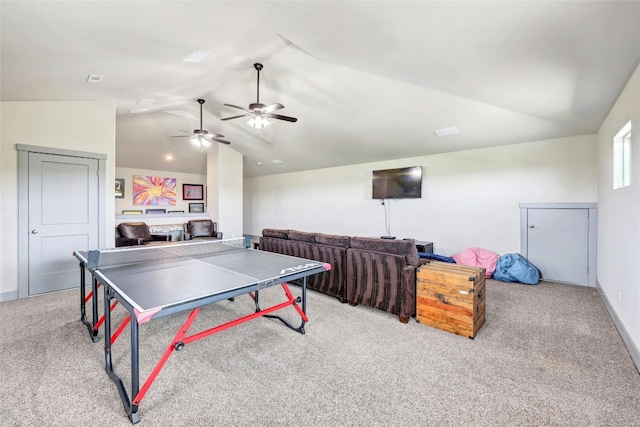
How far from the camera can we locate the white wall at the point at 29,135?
3752mm

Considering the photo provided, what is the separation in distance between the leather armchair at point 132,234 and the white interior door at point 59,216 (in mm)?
1559

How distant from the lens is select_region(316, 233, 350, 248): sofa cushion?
3.73m

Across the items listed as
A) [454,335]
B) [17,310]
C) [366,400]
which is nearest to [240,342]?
[366,400]

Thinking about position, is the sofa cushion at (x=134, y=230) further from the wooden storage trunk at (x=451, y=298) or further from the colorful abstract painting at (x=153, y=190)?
the wooden storage trunk at (x=451, y=298)

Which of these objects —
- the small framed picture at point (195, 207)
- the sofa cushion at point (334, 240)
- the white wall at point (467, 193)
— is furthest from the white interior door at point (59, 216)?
the small framed picture at point (195, 207)

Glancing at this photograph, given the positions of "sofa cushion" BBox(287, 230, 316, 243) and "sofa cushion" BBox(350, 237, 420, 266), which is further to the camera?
"sofa cushion" BBox(287, 230, 316, 243)

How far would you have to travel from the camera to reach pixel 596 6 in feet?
6.19

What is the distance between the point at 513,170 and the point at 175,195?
9.98 meters

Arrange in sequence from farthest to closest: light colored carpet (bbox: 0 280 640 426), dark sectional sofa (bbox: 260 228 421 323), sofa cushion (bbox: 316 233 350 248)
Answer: sofa cushion (bbox: 316 233 350 248) → dark sectional sofa (bbox: 260 228 421 323) → light colored carpet (bbox: 0 280 640 426)

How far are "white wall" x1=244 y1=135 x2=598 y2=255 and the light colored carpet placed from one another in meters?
2.29

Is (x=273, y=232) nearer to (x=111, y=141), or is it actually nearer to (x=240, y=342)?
(x=240, y=342)

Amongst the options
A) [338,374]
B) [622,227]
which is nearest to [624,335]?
[622,227]

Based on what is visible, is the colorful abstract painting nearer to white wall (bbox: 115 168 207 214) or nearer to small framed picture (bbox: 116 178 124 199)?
white wall (bbox: 115 168 207 214)

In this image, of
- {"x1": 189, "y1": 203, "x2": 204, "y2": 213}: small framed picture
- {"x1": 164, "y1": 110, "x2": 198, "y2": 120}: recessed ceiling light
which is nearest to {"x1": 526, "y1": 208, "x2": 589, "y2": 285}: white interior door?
{"x1": 164, "y1": 110, "x2": 198, "y2": 120}: recessed ceiling light
